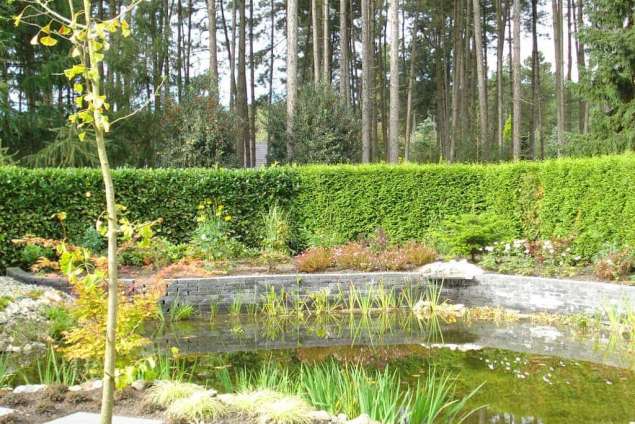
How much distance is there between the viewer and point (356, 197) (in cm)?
1305

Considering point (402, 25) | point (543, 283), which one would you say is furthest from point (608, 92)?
point (402, 25)

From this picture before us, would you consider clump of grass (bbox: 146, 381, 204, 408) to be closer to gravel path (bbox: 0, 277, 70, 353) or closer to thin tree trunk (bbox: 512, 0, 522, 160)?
gravel path (bbox: 0, 277, 70, 353)

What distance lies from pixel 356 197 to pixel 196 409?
970 cm

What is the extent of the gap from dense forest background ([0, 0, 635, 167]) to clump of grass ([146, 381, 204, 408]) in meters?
5.17

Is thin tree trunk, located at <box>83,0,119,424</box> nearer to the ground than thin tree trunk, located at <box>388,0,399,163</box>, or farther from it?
nearer to the ground

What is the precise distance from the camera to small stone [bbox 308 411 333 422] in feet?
12.0

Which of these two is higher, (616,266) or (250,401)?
Answer: (616,266)

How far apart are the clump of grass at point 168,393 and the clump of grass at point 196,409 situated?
0.12 meters

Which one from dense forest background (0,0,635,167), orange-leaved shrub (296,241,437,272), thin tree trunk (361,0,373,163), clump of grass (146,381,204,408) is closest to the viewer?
clump of grass (146,381,204,408)

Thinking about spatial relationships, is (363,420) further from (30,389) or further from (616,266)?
(616,266)

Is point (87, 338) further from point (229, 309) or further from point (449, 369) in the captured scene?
point (229, 309)

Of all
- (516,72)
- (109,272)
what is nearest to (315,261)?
(109,272)

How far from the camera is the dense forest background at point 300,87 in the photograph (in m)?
15.0

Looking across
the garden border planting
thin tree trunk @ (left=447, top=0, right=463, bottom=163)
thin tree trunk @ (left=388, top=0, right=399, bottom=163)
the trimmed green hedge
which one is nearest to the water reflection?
the garden border planting
